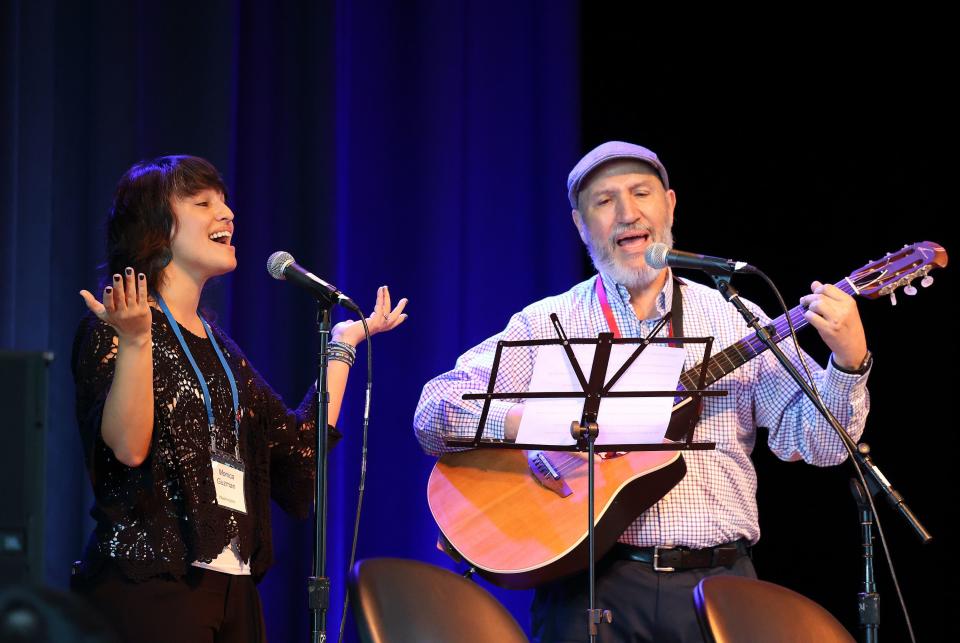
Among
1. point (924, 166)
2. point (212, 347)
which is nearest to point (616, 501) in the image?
point (212, 347)

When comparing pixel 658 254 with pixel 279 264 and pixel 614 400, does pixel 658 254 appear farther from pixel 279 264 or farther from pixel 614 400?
pixel 279 264

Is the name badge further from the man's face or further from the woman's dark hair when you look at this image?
the man's face

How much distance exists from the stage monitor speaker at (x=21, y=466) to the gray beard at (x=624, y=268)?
2333 millimetres

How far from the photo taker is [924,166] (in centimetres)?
412

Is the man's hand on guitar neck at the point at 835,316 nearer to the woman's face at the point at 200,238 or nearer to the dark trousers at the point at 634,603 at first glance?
the dark trousers at the point at 634,603

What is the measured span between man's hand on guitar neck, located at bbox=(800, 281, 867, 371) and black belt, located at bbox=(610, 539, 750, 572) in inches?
23.8

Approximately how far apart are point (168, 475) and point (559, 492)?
105cm

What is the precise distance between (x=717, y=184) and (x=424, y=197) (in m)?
1.14

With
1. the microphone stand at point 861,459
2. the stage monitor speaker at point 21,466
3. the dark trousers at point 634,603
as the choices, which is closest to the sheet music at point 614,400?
the microphone stand at point 861,459

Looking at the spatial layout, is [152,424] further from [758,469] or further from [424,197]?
[758,469]

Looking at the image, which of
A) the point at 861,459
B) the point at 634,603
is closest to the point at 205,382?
the point at 634,603

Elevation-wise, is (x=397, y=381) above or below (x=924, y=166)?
below

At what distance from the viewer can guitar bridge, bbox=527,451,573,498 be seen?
9.71ft

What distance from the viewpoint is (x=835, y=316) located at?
8.55 feet
